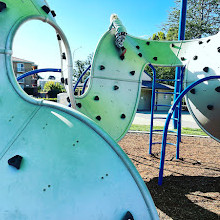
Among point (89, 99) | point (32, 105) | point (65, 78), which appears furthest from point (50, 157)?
point (89, 99)

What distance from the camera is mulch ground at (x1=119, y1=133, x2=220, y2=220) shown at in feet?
8.80

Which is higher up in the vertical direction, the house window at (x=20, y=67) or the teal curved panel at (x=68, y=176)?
the house window at (x=20, y=67)

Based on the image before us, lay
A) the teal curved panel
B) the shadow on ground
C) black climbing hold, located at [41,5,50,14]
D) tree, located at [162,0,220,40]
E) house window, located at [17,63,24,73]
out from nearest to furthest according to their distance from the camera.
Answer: the teal curved panel
black climbing hold, located at [41,5,50,14]
the shadow on ground
tree, located at [162,0,220,40]
house window, located at [17,63,24,73]

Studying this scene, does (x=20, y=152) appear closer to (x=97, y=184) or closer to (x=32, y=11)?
(x=97, y=184)

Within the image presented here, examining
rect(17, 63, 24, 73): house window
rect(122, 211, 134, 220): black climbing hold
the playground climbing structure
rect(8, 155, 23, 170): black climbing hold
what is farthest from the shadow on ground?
rect(17, 63, 24, 73): house window

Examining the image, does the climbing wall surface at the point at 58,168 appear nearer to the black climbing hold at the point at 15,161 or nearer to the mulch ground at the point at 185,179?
the black climbing hold at the point at 15,161

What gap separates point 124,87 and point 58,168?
2.70 meters

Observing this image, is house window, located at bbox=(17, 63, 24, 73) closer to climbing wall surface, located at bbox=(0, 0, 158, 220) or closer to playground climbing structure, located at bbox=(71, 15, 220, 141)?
playground climbing structure, located at bbox=(71, 15, 220, 141)

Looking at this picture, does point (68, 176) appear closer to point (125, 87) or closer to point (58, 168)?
point (58, 168)

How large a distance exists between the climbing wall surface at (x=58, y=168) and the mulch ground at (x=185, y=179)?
66.8 inches

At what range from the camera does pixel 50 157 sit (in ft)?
3.85

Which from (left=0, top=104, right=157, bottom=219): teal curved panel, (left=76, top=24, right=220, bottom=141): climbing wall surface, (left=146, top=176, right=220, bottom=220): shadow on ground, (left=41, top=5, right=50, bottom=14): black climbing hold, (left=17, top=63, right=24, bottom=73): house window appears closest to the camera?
(left=0, top=104, right=157, bottom=219): teal curved panel

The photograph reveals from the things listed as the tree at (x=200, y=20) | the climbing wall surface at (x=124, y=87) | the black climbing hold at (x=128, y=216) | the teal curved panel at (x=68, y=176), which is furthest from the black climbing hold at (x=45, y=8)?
the tree at (x=200, y=20)

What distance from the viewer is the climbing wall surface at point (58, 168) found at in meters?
1.08
